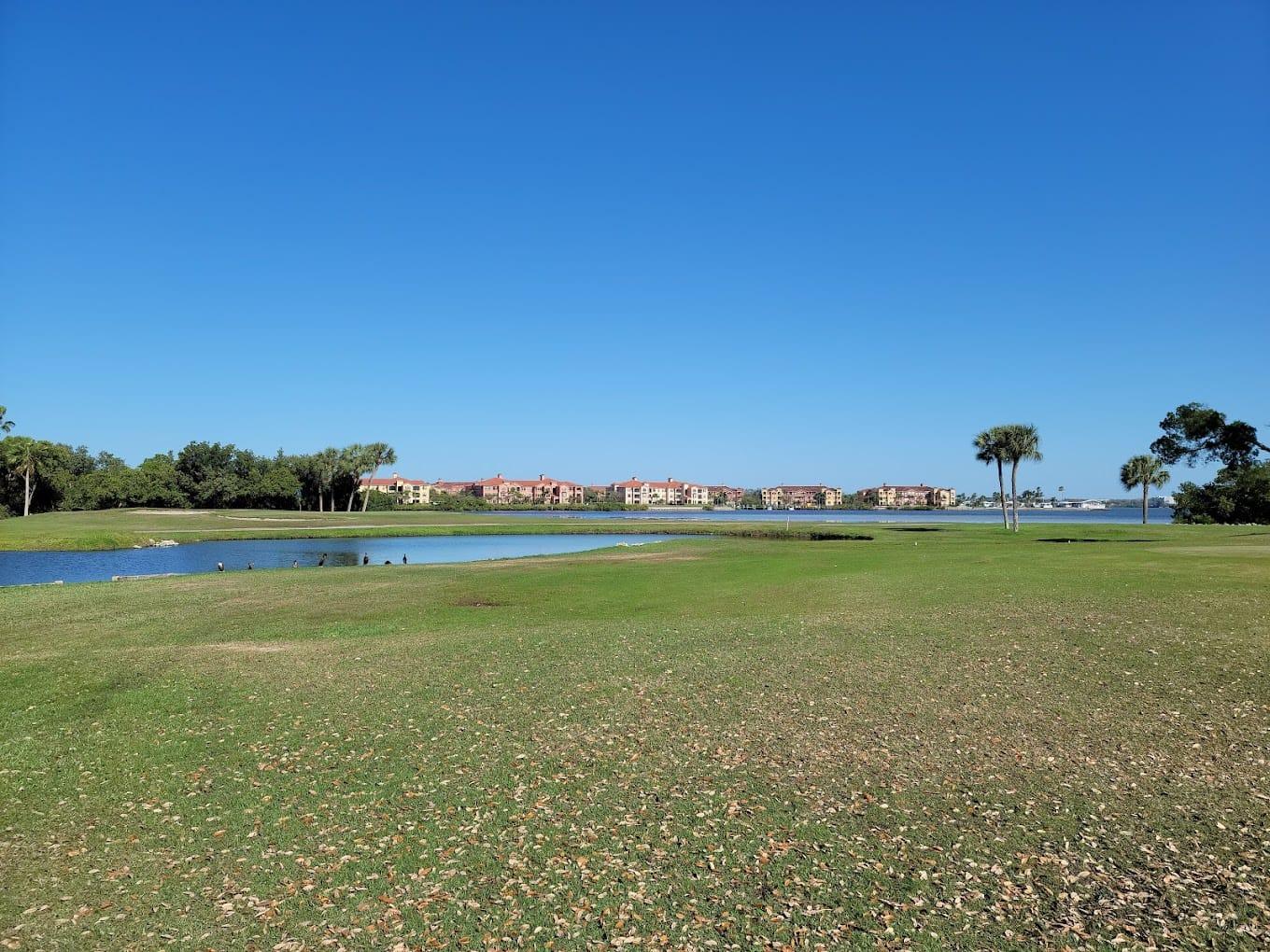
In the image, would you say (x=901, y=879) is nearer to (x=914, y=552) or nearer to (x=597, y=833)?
(x=597, y=833)

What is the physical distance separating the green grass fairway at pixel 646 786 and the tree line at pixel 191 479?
127 metres

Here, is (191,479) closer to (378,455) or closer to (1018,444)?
(378,455)

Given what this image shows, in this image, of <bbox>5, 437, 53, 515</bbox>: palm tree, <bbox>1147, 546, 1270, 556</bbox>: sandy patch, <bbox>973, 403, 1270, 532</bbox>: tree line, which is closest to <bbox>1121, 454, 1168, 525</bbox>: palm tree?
<bbox>973, 403, 1270, 532</bbox>: tree line

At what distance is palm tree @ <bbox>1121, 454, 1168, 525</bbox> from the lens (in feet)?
331

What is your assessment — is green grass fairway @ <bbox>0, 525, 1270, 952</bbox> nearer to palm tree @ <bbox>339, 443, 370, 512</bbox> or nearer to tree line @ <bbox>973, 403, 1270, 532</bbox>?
tree line @ <bbox>973, 403, 1270, 532</bbox>

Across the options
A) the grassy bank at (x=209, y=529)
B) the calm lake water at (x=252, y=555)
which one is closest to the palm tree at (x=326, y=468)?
the grassy bank at (x=209, y=529)

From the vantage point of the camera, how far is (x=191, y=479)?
141875 millimetres

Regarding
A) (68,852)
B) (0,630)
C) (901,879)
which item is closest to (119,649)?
(0,630)

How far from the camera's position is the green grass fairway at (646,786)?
6207 mm

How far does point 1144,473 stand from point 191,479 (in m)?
155

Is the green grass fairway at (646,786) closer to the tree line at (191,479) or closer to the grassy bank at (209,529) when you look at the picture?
the grassy bank at (209,529)

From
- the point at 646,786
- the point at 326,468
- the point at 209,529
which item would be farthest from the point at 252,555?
the point at 326,468

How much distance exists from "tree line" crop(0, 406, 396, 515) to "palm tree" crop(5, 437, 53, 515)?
107mm

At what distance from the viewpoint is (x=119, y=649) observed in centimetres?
1675
